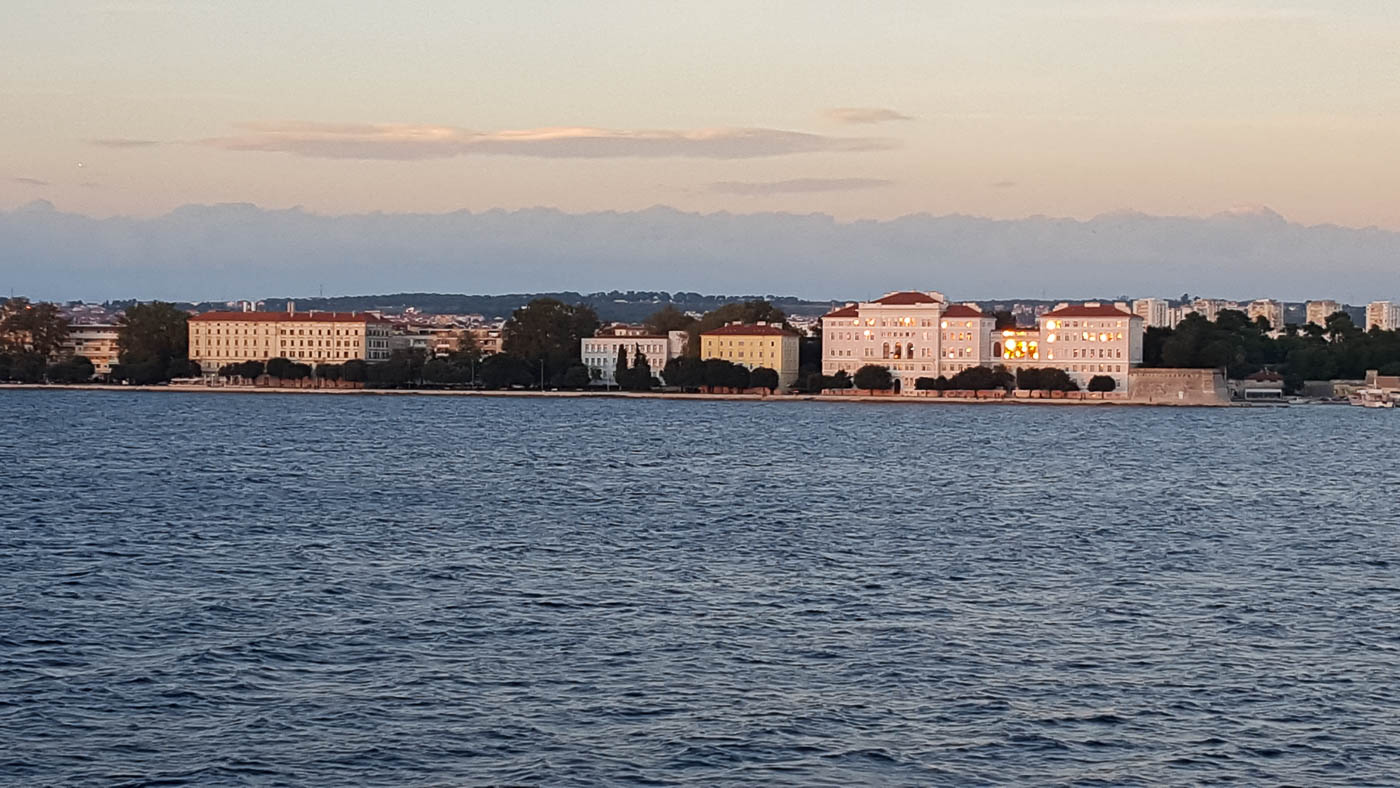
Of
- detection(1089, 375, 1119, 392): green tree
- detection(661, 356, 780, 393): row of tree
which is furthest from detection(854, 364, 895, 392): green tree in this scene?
detection(1089, 375, 1119, 392): green tree

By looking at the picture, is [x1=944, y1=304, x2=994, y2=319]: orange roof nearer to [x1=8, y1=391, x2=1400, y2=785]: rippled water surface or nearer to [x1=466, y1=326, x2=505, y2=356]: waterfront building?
[x1=466, y1=326, x2=505, y2=356]: waterfront building

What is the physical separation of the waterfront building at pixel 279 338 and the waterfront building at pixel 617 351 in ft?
46.4

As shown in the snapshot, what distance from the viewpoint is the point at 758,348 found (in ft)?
317

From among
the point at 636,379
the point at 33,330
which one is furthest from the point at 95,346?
the point at 636,379

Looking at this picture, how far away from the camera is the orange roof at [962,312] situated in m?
93.1

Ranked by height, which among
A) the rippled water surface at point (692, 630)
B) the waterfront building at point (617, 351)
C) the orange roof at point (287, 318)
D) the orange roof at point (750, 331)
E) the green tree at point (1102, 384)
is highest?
the orange roof at point (287, 318)

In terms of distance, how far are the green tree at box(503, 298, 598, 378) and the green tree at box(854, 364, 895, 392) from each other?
15804 millimetres

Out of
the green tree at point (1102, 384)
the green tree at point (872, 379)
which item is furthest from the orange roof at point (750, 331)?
the green tree at point (1102, 384)

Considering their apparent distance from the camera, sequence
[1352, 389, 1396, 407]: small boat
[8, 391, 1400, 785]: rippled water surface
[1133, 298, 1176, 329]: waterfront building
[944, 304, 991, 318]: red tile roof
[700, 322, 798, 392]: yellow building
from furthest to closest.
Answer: [1133, 298, 1176, 329]: waterfront building
[700, 322, 798, 392]: yellow building
[944, 304, 991, 318]: red tile roof
[1352, 389, 1396, 407]: small boat
[8, 391, 1400, 785]: rippled water surface

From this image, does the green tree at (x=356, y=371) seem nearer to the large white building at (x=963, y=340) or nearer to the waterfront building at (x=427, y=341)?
the waterfront building at (x=427, y=341)

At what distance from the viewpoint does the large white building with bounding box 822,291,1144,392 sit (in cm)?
9075

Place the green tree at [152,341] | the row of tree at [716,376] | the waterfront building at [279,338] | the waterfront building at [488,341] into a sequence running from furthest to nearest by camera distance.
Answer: the waterfront building at [488,341] < the waterfront building at [279,338] < the green tree at [152,341] < the row of tree at [716,376]

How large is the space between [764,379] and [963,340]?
9.75m

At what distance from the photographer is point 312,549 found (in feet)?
71.8
